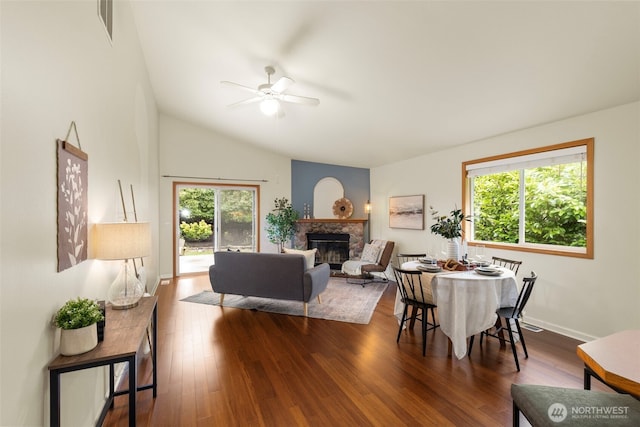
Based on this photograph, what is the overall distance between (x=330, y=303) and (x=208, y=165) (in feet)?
14.0

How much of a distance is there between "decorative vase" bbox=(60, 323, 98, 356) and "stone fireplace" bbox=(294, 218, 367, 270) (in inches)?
223

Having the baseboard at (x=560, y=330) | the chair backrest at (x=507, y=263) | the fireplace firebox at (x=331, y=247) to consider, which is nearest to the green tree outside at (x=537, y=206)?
the chair backrest at (x=507, y=263)

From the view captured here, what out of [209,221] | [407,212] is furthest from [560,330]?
[209,221]

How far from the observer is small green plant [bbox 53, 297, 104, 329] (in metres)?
1.32

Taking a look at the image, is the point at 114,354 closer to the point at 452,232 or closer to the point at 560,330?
the point at 452,232

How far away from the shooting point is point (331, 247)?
7086 millimetres

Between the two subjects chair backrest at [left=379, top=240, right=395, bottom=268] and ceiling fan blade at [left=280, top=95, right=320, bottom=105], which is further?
chair backrest at [left=379, top=240, right=395, bottom=268]

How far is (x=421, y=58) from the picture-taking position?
2.73 m

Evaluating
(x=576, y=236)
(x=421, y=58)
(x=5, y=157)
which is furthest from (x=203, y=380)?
(x=576, y=236)

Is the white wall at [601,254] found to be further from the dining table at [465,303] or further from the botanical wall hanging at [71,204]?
the botanical wall hanging at [71,204]

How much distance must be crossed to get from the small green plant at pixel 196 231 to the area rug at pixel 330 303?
1.95 m

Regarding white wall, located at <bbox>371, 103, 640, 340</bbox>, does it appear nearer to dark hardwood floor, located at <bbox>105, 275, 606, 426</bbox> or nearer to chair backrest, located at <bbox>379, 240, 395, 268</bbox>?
dark hardwood floor, located at <bbox>105, 275, 606, 426</bbox>

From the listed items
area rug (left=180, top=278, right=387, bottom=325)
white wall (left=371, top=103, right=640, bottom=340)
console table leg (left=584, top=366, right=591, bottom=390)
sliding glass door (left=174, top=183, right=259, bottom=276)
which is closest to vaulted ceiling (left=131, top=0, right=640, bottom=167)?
white wall (left=371, top=103, right=640, bottom=340)

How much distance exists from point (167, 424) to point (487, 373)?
258 centimetres
